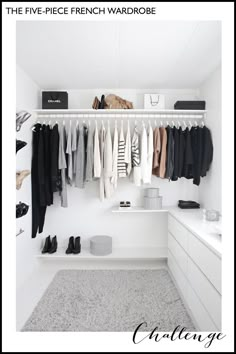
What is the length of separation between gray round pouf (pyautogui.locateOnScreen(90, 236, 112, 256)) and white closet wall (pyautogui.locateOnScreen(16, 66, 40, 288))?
77 cm

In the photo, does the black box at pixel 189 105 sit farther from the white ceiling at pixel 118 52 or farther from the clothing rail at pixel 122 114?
the white ceiling at pixel 118 52

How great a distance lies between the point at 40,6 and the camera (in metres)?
0.97

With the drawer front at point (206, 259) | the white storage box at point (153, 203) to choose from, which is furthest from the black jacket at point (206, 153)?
the drawer front at point (206, 259)

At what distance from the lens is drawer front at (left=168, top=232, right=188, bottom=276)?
2.02m

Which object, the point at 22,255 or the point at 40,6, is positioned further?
the point at 22,255

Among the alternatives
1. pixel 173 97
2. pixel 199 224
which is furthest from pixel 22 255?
pixel 173 97

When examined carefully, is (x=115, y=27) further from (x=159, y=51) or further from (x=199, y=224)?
(x=199, y=224)

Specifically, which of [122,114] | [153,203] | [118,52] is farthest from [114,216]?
[118,52]

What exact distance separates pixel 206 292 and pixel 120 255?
1.53 m

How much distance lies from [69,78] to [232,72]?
2.19 m

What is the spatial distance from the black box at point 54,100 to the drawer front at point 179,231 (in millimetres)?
2023

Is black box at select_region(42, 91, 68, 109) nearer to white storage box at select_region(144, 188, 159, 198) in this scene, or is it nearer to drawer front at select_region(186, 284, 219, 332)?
white storage box at select_region(144, 188, 159, 198)

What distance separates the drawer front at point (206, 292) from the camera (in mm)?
1314

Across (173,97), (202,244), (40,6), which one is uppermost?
(173,97)
